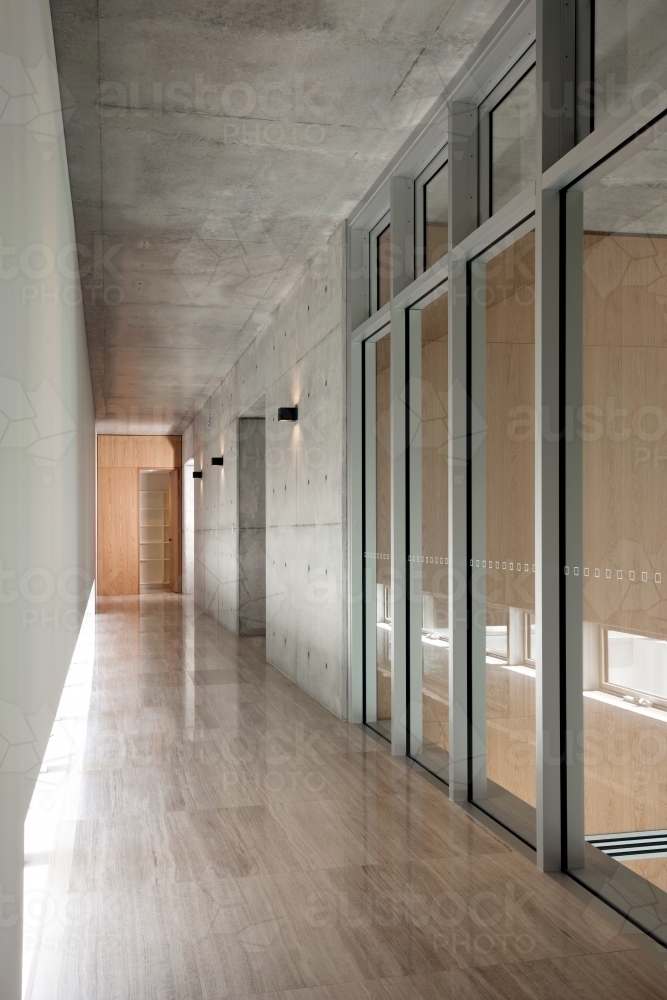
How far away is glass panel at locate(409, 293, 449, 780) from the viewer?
4285 mm

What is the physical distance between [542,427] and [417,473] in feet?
5.35

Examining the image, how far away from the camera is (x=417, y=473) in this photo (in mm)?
4695

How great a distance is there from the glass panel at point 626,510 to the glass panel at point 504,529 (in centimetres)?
42

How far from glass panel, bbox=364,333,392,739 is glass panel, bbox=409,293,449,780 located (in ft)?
1.37

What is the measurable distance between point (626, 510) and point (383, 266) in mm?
3015

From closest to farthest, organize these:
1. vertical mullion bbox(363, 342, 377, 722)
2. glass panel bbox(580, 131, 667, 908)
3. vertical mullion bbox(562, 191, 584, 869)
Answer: glass panel bbox(580, 131, 667, 908), vertical mullion bbox(562, 191, 584, 869), vertical mullion bbox(363, 342, 377, 722)

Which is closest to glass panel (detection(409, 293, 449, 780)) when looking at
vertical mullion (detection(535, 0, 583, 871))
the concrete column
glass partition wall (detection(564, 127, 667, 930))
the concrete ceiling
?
the concrete ceiling

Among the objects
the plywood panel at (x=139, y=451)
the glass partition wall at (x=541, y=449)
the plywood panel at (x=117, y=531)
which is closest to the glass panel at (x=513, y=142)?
the glass partition wall at (x=541, y=449)

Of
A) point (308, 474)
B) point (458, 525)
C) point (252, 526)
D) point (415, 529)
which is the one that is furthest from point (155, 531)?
point (458, 525)

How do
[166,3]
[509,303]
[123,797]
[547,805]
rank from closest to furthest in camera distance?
1. [547,805]
2. [166,3]
3. [509,303]
4. [123,797]

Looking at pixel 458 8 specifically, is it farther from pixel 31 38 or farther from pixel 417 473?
pixel 417 473

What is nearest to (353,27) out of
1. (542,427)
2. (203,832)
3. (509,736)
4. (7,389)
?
(542,427)

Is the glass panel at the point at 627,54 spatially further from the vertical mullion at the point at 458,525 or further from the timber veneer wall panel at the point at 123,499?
the timber veneer wall panel at the point at 123,499

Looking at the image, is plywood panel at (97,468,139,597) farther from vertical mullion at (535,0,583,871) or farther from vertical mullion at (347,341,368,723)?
vertical mullion at (535,0,583,871)
